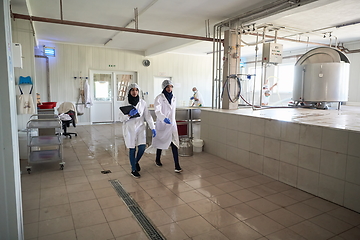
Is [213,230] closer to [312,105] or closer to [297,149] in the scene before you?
[297,149]

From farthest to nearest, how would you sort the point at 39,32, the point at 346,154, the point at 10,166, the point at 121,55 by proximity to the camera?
the point at 121,55 → the point at 39,32 → the point at 346,154 → the point at 10,166

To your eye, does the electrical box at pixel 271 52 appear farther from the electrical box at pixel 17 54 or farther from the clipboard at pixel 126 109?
the electrical box at pixel 17 54

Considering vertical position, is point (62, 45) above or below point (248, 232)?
above

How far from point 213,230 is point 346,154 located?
64.7 inches

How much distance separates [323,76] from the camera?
5250mm

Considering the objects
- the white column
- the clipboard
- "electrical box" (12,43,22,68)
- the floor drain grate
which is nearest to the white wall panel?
"electrical box" (12,43,22,68)

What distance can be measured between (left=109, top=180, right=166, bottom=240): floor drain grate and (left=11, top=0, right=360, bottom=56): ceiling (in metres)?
3.33

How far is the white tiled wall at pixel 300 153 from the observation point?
2.61m

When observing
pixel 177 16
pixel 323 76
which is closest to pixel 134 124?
pixel 177 16

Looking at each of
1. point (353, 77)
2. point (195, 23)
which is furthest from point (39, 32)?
point (353, 77)

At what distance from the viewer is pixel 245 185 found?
10.7ft

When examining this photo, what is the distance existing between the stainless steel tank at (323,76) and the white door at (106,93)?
21.1 ft

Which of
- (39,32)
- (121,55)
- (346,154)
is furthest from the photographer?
(121,55)

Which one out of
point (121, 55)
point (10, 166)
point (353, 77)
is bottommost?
point (10, 166)
